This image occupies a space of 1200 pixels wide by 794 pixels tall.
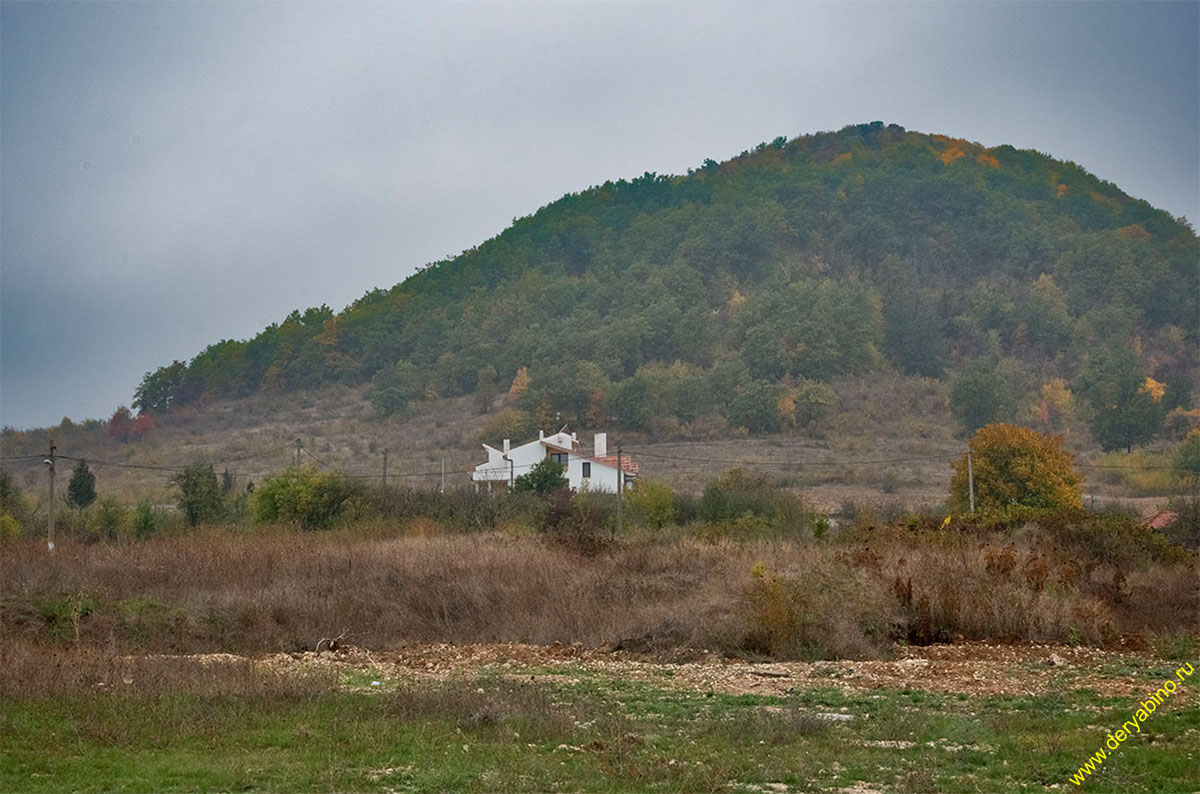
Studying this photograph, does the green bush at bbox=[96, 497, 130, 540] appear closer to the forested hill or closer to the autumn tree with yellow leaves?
the autumn tree with yellow leaves

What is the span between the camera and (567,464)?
189 ft

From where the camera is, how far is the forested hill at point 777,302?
319 feet

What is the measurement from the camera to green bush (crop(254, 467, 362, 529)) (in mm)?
Answer: 36688

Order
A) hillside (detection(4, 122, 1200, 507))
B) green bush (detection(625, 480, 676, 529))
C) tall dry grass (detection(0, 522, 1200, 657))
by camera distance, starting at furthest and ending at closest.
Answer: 1. hillside (detection(4, 122, 1200, 507))
2. green bush (detection(625, 480, 676, 529))
3. tall dry grass (detection(0, 522, 1200, 657))

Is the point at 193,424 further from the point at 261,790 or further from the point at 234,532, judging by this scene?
the point at 261,790

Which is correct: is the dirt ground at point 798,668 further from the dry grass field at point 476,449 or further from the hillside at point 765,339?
the hillside at point 765,339

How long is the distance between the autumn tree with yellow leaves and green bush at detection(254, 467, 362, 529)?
2063 cm

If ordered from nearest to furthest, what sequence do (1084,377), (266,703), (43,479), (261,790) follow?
(261,790) < (266,703) < (43,479) < (1084,377)

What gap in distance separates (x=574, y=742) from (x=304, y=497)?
96.2 ft

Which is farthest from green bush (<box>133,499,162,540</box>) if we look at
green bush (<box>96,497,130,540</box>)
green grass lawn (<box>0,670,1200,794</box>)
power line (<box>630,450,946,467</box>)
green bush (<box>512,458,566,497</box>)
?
power line (<box>630,450,946,467</box>)

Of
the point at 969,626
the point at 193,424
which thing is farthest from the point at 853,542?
the point at 193,424

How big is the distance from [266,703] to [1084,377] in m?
95.9

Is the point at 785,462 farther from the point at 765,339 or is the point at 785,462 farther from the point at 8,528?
the point at 8,528

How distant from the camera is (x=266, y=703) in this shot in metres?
10.9
